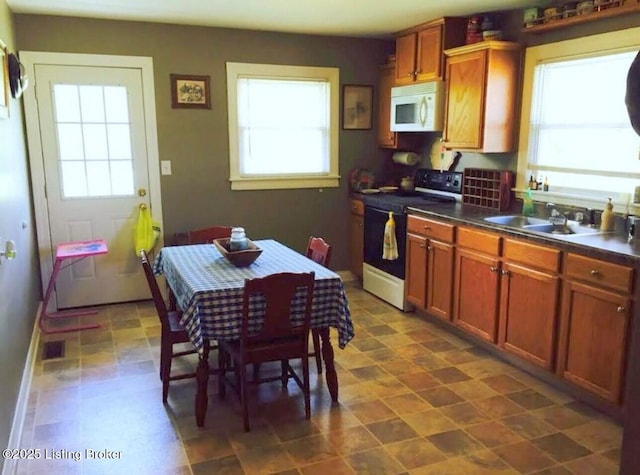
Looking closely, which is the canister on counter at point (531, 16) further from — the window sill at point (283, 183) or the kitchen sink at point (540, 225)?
the window sill at point (283, 183)

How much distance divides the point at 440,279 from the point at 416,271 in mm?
304

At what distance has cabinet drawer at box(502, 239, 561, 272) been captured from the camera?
292 cm

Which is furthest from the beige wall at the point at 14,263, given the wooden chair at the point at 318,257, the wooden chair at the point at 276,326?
the wooden chair at the point at 318,257

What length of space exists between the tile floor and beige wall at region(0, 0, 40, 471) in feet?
0.90

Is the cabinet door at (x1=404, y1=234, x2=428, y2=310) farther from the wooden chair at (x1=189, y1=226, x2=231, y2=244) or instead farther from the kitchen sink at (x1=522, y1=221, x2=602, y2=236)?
the wooden chair at (x1=189, y1=226, x2=231, y2=244)

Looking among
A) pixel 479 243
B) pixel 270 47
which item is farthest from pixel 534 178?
pixel 270 47

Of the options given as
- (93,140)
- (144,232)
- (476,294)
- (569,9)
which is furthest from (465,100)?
(93,140)

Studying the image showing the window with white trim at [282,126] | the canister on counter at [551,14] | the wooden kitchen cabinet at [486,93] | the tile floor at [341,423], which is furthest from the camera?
the window with white trim at [282,126]

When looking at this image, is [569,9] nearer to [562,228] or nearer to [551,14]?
[551,14]

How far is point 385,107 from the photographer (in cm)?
507

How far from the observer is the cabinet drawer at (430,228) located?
3.75 m

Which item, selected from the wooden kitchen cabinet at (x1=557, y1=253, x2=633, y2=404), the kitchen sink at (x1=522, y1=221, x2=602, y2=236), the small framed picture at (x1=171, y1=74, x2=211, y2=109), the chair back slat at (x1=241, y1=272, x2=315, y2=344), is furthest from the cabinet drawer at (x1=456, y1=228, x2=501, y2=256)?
the small framed picture at (x1=171, y1=74, x2=211, y2=109)

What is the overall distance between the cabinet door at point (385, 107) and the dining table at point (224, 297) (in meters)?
2.17

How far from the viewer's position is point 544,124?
3.72 metres
